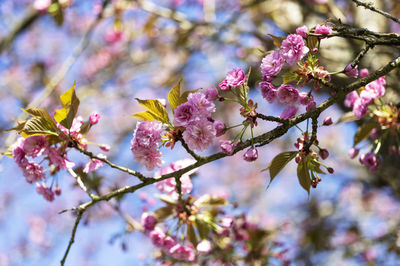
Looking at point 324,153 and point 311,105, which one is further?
point 324,153

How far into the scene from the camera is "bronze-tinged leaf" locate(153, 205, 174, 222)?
1672mm

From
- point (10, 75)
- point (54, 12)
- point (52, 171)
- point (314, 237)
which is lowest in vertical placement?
point (314, 237)

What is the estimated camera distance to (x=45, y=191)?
154 centimetres

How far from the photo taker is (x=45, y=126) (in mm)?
1245

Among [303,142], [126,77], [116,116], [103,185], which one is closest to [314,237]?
[103,185]

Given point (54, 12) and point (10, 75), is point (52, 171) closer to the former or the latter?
point (54, 12)

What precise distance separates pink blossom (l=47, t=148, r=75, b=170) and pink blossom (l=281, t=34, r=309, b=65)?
2.76ft

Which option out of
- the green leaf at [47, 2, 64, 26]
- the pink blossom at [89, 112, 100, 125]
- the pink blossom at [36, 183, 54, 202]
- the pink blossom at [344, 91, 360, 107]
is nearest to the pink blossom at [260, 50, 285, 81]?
the pink blossom at [344, 91, 360, 107]

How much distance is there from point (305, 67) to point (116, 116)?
6.55m

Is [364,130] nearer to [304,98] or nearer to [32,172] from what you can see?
[304,98]

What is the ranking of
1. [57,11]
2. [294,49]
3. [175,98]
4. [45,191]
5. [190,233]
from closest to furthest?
[294,49], [175,98], [45,191], [190,233], [57,11]

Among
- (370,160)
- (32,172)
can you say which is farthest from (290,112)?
(32,172)

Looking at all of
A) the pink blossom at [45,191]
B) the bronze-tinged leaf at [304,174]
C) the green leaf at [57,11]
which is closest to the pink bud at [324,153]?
the bronze-tinged leaf at [304,174]

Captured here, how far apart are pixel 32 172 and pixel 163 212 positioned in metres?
0.59
